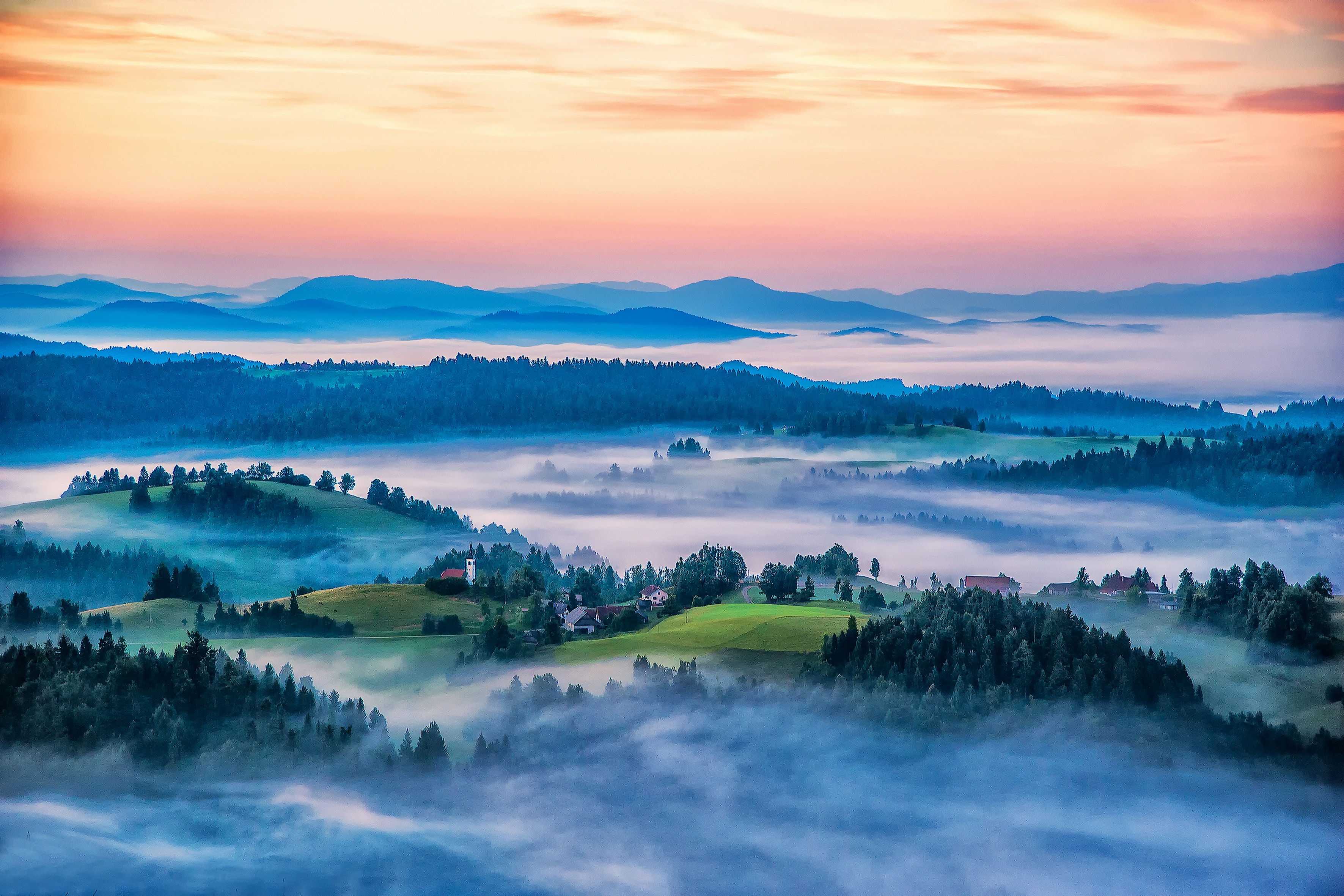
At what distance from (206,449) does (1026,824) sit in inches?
2796

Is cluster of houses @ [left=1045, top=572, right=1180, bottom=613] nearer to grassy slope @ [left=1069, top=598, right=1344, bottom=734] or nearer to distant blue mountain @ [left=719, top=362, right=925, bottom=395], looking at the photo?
grassy slope @ [left=1069, top=598, right=1344, bottom=734]

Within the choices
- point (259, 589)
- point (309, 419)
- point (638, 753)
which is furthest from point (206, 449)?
point (638, 753)

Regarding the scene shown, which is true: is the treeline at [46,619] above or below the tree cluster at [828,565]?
below

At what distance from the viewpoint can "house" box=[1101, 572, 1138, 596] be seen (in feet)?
128

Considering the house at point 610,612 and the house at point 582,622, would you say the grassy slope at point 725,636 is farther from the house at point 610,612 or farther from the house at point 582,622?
the house at point 582,622

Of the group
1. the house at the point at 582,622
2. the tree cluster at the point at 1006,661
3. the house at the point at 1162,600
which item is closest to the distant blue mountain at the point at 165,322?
the house at the point at 582,622

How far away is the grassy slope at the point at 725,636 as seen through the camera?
29.5 m

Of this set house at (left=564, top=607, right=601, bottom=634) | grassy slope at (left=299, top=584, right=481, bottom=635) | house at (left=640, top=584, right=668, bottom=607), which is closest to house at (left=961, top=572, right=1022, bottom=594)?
house at (left=640, top=584, right=668, bottom=607)

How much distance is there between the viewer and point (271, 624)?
3247 cm

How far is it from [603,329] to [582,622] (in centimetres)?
8903

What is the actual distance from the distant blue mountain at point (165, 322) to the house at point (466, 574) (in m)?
65.1

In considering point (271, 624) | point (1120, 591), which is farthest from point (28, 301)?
point (1120, 591)

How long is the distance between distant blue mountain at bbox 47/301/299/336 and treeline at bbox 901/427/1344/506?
67600mm

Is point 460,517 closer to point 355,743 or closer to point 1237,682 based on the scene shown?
point 355,743
